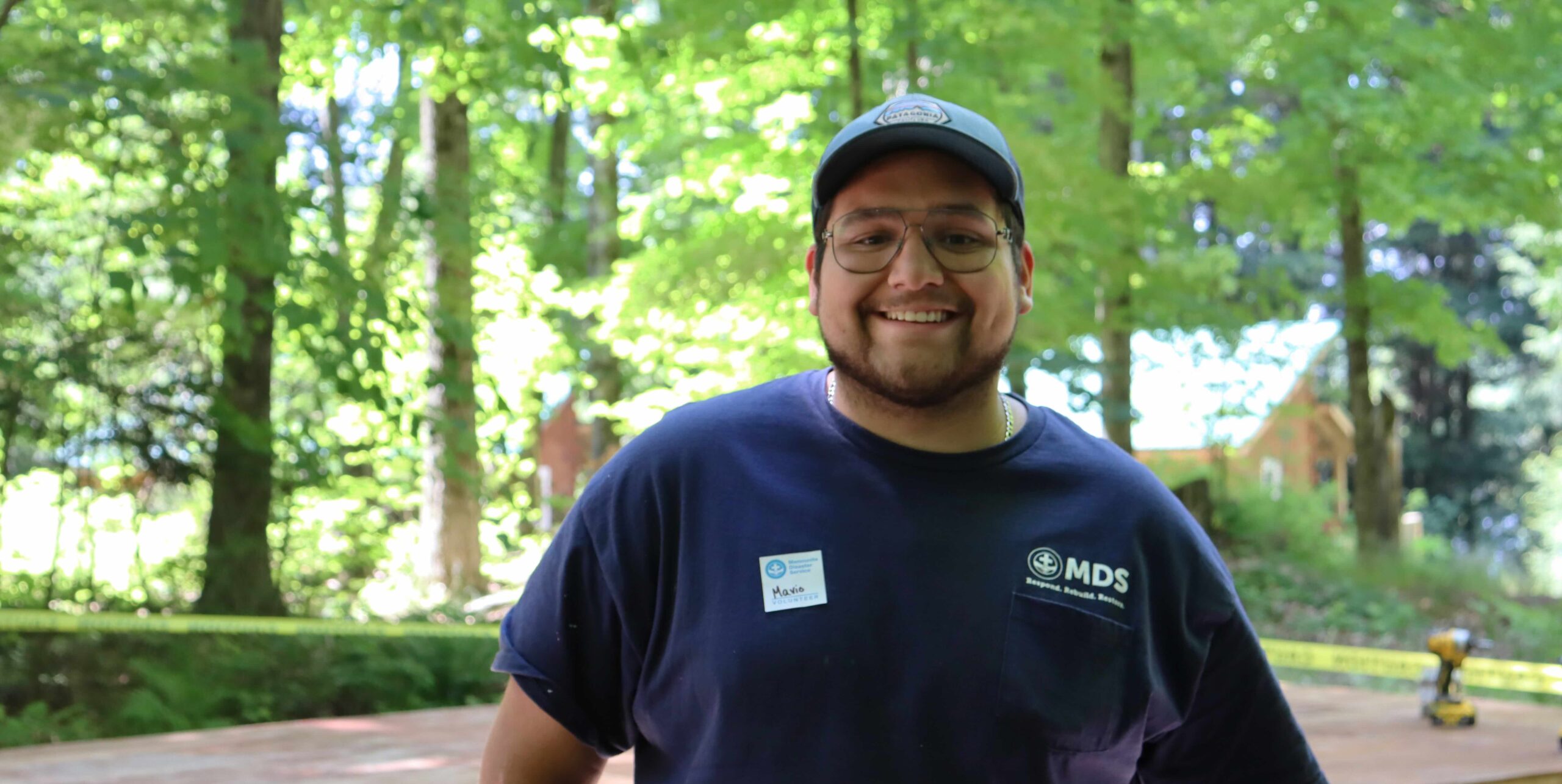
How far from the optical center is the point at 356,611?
8.23m

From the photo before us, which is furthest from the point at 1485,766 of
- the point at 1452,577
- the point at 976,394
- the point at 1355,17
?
the point at 1452,577

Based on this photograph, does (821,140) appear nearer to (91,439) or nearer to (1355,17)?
(91,439)

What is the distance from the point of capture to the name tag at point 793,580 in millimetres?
1503

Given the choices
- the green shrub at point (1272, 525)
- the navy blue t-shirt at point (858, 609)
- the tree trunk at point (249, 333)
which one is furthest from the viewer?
the green shrub at point (1272, 525)

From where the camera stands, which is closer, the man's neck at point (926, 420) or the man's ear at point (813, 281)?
the man's neck at point (926, 420)

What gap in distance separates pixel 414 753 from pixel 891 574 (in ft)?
6.85

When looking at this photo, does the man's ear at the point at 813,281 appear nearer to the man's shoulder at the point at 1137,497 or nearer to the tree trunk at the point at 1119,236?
the man's shoulder at the point at 1137,497

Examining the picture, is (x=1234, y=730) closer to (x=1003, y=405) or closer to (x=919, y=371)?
(x=1003, y=405)

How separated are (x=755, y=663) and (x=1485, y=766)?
247 cm

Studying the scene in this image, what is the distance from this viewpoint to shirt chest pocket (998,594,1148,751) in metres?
1.52

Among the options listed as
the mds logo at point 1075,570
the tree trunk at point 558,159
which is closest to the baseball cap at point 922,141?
the mds logo at point 1075,570

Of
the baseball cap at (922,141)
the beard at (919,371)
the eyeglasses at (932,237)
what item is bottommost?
the beard at (919,371)

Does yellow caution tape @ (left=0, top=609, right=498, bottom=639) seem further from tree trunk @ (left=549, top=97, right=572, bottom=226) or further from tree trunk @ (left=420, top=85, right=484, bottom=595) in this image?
tree trunk @ (left=549, top=97, right=572, bottom=226)

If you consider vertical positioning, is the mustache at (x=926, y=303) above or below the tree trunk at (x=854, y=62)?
below
